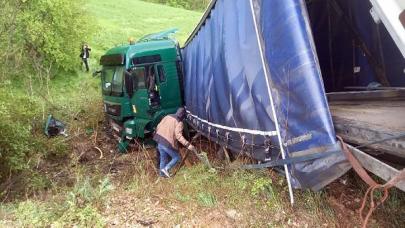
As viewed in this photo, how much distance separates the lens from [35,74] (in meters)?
17.1

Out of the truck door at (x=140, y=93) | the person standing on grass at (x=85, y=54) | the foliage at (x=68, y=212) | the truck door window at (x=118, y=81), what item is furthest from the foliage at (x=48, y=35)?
the foliage at (x=68, y=212)

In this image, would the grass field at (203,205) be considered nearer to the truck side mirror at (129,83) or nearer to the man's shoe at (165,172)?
the man's shoe at (165,172)

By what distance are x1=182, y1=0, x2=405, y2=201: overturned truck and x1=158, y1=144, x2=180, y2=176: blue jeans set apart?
72cm

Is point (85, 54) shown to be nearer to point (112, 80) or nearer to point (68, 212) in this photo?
point (112, 80)

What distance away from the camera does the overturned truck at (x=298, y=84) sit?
4199 millimetres

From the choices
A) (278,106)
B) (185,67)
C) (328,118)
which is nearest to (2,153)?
(185,67)

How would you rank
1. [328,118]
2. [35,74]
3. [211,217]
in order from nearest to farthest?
1. [328,118]
2. [211,217]
3. [35,74]

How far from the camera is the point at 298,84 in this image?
442 cm

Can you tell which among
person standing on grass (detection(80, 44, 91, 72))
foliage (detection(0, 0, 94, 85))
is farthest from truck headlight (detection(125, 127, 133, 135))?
person standing on grass (detection(80, 44, 91, 72))

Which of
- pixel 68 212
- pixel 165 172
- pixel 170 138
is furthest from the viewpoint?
pixel 170 138

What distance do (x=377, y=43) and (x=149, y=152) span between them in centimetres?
532

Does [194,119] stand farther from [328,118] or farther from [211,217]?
[328,118]

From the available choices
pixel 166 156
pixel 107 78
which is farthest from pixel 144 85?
pixel 166 156

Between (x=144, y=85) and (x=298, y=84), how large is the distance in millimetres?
6826
